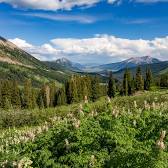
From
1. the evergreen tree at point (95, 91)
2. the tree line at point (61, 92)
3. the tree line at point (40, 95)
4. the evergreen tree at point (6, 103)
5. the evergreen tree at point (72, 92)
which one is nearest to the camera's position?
the evergreen tree at point (6, 103)

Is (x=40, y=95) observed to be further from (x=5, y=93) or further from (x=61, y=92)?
(x=5, y=93)

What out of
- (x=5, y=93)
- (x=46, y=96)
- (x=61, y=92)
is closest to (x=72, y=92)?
(x=61, y=92)

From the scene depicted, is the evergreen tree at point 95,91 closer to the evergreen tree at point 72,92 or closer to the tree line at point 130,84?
the tree line at point 130,84

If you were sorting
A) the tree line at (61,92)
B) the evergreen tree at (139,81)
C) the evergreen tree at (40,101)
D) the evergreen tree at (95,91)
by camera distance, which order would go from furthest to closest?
the evergreen tree at (139,81)
the evergreen tree at (95,91)
the evergreen tree at (40,101)
the tree line at (61,92)

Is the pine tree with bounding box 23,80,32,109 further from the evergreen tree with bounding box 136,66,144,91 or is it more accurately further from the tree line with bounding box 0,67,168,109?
the evergreen tree with bounding box 136,66,144,91

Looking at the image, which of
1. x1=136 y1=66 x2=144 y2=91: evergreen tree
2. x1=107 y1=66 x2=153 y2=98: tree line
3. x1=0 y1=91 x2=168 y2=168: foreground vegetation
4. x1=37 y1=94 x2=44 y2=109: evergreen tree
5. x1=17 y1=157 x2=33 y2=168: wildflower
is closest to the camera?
x1=0 y1=91 x2=168 y2=168: foreground vegetation

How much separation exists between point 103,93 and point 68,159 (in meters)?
139

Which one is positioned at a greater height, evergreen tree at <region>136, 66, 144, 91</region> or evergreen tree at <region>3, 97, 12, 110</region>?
evergreen tree at <region>136, 66, 144, 91</region>

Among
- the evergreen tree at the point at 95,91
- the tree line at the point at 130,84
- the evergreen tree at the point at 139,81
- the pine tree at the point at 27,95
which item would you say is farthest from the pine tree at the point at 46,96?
the evergreen tree at the point at 139,81

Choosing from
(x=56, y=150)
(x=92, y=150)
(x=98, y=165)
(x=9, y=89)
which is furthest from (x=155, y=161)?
(x=9, y=89)

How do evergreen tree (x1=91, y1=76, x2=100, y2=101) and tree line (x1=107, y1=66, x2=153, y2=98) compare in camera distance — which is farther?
evergreen tree (x1=91, y1=76, x2=100, y2=101)

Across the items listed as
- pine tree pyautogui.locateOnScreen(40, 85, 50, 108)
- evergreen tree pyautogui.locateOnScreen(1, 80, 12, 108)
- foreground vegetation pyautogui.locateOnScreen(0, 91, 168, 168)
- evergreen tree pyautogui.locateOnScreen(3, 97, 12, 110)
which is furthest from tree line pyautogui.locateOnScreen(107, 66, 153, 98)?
foreground vegetation pyautogui.locateOnScreen(0, 91, 168, 168)

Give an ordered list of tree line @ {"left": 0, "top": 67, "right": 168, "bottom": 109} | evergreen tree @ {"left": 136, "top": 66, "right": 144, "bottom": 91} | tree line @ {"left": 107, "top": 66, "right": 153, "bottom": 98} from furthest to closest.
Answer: evergreen tree @ {"left": 136, "top": 66, "right": 144, "bottom": 91}
tree line @ {"left": 107, "top": 66, "right": 153, "bottom": 98}
tree line @ {"left": 0, "top": 67, "right": 168, "bottom": 109}

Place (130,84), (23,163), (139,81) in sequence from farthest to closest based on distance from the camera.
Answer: (130,84)
(139,81)
(23,163)
